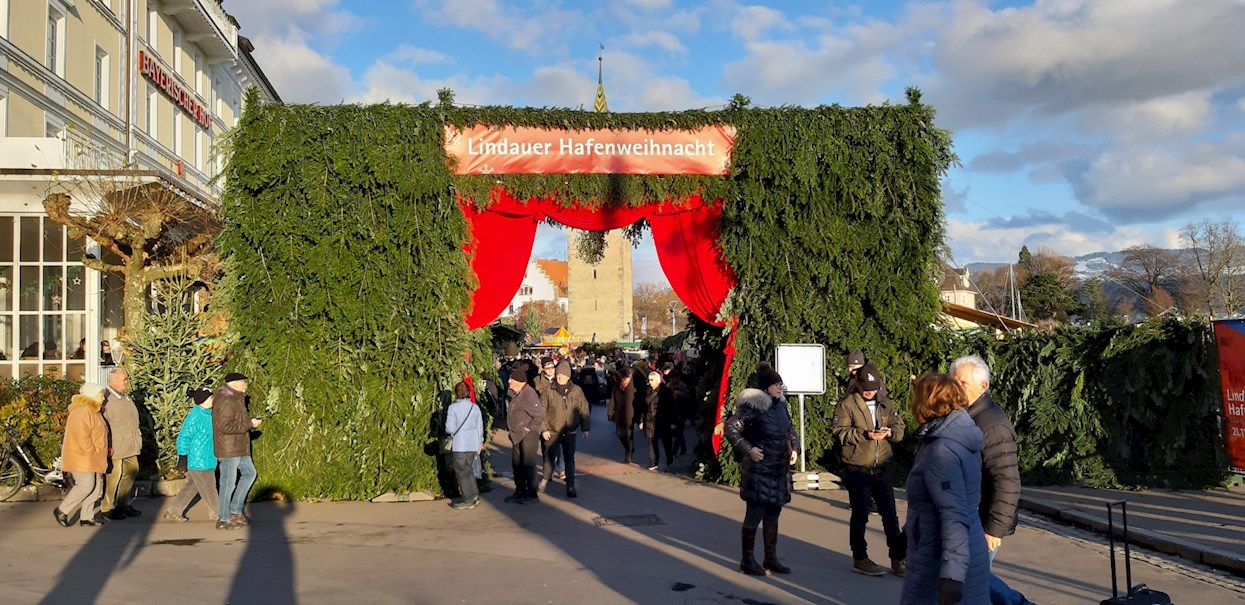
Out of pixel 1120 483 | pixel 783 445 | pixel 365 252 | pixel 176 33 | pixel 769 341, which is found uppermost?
pixel 176 33

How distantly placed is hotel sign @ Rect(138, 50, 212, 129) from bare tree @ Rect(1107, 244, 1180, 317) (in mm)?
63168

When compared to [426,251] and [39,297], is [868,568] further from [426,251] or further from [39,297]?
[39,297]

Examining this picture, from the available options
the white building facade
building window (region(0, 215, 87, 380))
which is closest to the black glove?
the white building facade

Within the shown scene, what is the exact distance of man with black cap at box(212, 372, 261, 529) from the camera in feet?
32.0

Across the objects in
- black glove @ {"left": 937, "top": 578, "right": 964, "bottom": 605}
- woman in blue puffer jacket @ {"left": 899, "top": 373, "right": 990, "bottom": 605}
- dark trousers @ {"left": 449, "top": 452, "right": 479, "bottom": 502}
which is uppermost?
woman in blue puffer jacket @ {"left": 899, "top": 373, "right": 990, "bottom": 605}

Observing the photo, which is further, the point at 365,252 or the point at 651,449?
the point at 651,449

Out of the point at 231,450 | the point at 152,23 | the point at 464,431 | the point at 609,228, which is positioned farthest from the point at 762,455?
the point at 152,23

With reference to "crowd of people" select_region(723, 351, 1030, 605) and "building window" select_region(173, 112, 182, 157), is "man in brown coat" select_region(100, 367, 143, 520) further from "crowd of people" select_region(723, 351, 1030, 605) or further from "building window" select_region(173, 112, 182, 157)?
"building window" select_region(173, 112, 182, 157)

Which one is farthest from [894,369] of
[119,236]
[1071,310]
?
[1071,310]

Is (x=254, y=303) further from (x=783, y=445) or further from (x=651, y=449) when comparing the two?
(x=783, y=445)

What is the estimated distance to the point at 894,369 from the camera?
12617 mm

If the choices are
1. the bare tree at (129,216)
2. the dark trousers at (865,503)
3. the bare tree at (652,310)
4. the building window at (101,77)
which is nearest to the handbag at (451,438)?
the dark trousers at (865,503)

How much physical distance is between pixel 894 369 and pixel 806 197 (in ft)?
8.28

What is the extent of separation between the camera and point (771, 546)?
299 inches
